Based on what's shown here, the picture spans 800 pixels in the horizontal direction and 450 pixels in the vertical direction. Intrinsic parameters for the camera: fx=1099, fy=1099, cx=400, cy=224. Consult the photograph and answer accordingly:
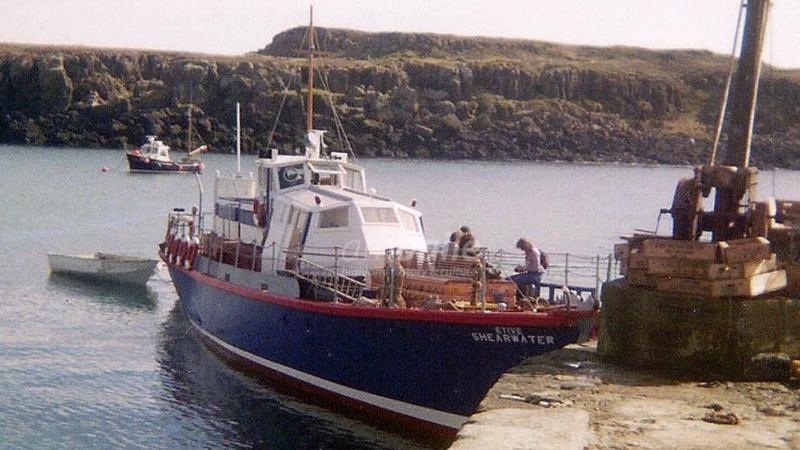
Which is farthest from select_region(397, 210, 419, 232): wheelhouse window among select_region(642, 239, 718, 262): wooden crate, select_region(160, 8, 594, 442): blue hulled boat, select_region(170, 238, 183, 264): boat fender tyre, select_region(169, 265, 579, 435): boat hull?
select_region(642, 239, 718, 262): wooden crate

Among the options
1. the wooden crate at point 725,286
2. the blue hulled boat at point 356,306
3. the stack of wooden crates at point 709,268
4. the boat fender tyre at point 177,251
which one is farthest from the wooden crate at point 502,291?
the boat fender tyre at point 177,251

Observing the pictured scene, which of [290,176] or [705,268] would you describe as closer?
[705,268]

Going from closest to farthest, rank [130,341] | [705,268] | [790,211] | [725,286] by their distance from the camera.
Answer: [725,286], [705,268], [790,211], [130,341]

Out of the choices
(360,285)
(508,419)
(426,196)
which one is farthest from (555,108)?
(508,419)

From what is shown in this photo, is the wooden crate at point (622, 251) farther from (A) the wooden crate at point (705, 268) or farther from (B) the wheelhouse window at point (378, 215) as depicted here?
(B) the wheelhouse window at point (378, 215)

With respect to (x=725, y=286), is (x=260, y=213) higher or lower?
lower

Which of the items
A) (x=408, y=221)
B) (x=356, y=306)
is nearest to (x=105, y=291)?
(x=408, y=221)

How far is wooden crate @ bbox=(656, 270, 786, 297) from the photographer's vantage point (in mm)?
10672

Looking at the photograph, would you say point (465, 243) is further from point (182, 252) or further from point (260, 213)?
point (182, 252)

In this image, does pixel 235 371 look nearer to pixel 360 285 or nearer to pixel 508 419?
pixel 360 285

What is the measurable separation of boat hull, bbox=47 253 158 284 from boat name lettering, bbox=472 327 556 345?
2109 centimetres

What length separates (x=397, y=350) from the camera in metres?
18.0

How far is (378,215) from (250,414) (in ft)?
14.8

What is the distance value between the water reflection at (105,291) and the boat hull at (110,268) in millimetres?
192
